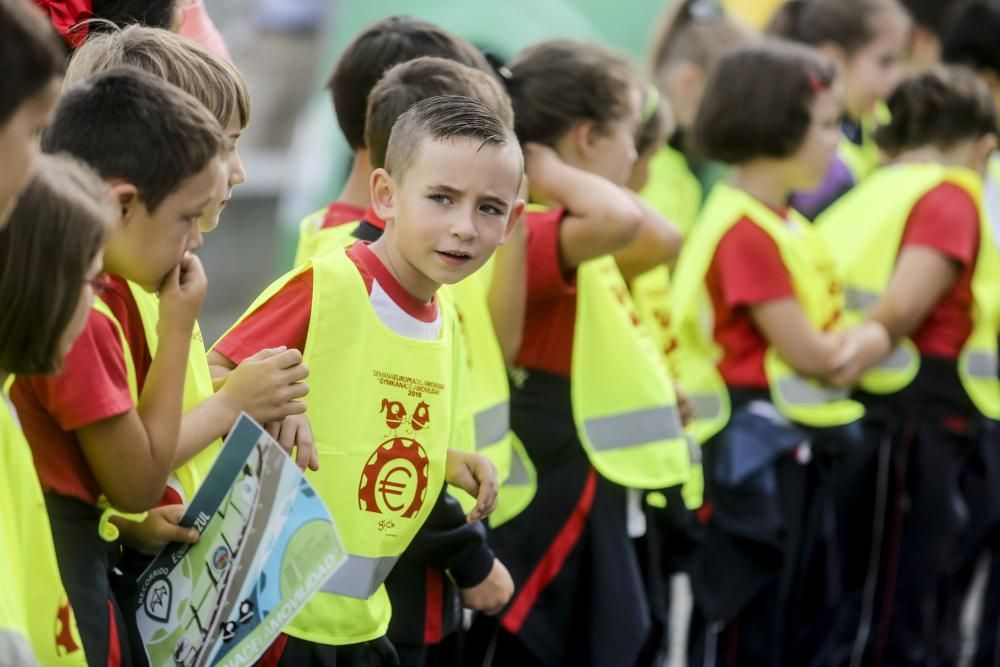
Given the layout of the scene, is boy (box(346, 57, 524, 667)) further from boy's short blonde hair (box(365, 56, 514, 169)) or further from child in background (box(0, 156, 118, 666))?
child in background (box(0, 156, 118, 666))

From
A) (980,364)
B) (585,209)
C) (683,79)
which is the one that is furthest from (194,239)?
(683,79)

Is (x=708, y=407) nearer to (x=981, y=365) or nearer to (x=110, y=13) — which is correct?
(x=981, y=365)

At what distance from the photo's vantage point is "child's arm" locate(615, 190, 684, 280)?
13.1ft

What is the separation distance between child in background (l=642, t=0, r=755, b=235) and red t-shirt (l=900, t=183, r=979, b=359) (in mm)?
826

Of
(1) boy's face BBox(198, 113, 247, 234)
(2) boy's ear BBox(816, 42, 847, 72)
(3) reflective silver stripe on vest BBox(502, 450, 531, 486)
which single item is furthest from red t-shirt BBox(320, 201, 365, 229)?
(2) boy's ear BBox(816, 42, 847, 72)

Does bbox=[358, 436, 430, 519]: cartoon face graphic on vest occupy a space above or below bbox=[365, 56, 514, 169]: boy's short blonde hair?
below

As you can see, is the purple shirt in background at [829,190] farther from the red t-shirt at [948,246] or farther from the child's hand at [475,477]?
the child's hand at [475,477]

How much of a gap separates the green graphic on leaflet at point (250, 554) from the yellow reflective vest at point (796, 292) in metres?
2.18

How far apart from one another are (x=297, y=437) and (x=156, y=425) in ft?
0.94

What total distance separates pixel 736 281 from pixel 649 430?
74 centimetres

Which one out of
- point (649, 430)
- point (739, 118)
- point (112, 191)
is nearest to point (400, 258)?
point (112, 191)

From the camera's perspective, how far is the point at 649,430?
3.91 metres

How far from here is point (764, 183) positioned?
4695 millimetres

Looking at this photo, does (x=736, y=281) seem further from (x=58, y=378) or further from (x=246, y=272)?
(x=246, y=272)
